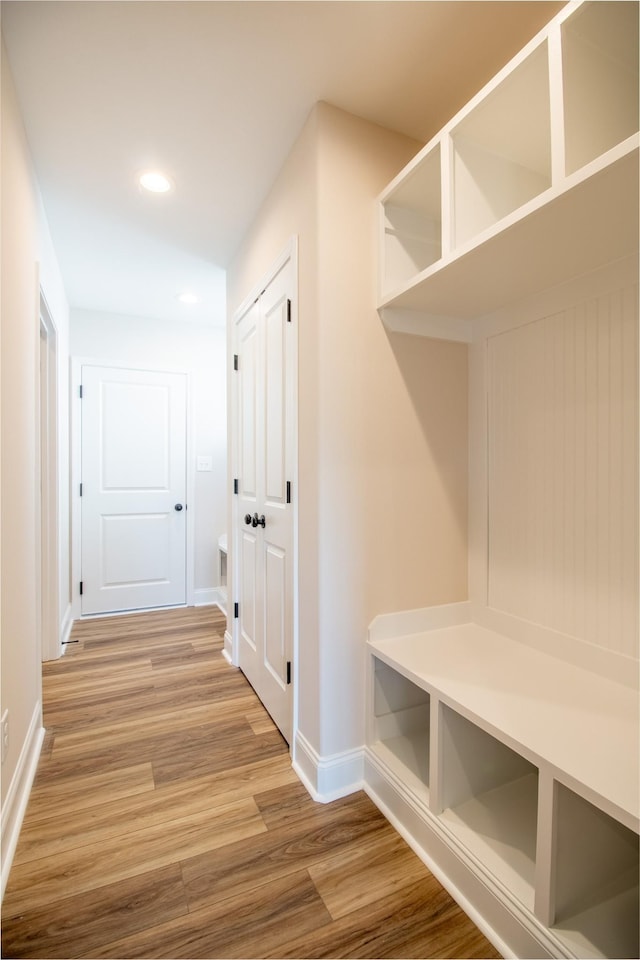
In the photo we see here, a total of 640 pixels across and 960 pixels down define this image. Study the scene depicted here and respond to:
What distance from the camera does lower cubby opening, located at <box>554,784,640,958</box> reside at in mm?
967

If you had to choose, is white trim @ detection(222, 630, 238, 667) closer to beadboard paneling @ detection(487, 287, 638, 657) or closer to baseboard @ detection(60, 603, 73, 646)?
baseboard @ detection(60, 603, 73, 646)

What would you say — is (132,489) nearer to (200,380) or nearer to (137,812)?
(200,380)

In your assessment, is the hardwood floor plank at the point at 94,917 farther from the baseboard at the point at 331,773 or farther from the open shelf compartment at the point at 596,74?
the open shelf compartment at the point at 596,74

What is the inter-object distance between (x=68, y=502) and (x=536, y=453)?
3384 mm

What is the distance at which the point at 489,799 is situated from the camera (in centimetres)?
136

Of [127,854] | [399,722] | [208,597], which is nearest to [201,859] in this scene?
[127,854]

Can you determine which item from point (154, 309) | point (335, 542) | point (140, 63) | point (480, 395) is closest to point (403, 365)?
point (480, 395)

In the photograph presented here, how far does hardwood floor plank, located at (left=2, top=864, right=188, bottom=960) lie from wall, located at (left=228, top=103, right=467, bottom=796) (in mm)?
591

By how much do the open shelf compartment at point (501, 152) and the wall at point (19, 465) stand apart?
147 centimetres

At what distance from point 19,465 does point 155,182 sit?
4.75ft

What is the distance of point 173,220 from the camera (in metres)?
2.31

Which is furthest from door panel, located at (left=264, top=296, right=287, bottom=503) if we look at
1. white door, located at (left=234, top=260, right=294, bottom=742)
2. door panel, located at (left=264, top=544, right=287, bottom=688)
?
door panel, located at (left=264, top=544, right=287, bottom=688)

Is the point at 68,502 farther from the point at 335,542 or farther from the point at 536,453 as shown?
the point at 536,453

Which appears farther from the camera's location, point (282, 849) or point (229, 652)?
point (229, 652)
